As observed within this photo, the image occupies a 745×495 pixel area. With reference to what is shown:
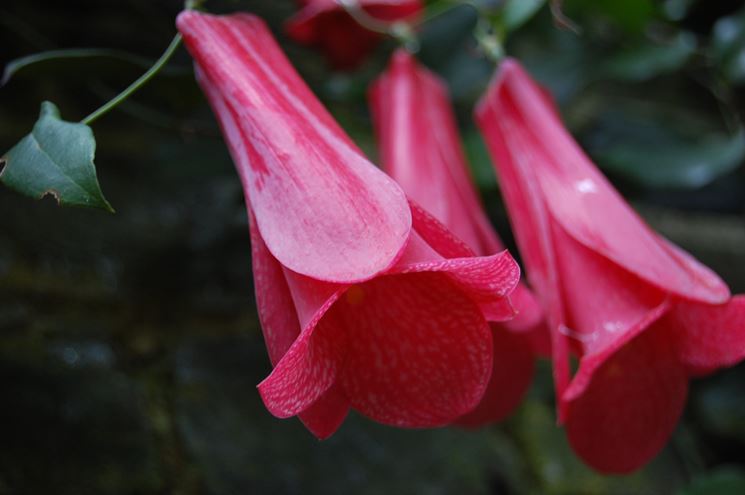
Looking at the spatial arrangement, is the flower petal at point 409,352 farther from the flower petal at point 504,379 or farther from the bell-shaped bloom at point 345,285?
the flower petal at point 504,379

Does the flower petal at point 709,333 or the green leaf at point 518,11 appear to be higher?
the green leaf at point 518,11

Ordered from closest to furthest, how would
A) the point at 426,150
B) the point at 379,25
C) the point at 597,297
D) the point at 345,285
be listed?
the point at 345,285
the point at 597,297
the point at 426,150
the point at 379,25

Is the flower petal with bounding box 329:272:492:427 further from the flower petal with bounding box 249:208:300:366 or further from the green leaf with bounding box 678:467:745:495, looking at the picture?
the green leaf with bounding box 678:467:745:495

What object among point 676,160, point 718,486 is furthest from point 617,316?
point 676,160

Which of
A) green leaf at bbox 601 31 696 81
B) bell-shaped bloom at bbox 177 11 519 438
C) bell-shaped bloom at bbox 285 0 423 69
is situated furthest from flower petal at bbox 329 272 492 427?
green leaf at bbox 601 31 696 81

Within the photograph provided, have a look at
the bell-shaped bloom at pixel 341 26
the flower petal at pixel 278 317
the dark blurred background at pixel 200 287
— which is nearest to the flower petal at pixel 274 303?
the flower petal at pixel 278 317

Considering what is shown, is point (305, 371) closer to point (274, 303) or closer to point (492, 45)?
point (274, 303)
